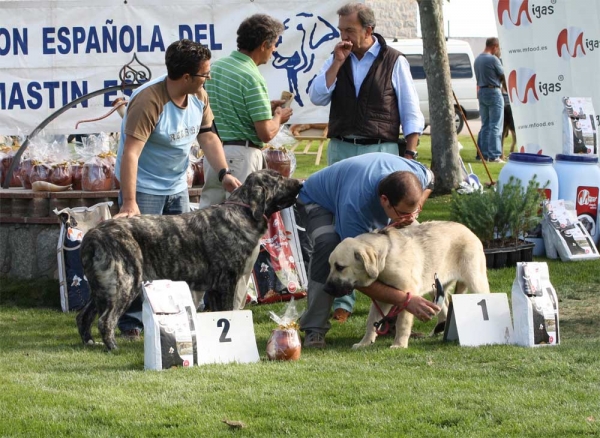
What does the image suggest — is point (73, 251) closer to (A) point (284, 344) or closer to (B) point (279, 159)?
(B) point (279, 159)

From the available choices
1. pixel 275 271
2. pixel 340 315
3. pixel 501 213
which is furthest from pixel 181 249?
pixel 501 213

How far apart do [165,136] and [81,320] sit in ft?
4.33

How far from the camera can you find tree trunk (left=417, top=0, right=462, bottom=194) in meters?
13.1

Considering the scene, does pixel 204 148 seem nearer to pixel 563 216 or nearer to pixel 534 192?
pixel 534 192

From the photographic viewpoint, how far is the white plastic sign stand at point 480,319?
240 inches

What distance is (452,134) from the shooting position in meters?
13.2

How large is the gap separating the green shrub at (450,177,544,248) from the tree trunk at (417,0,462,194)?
145 inches

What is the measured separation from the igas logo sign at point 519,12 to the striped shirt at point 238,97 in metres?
5.30

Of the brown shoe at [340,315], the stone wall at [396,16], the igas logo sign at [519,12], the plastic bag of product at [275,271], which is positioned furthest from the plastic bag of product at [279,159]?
the stone wall at [396,16]

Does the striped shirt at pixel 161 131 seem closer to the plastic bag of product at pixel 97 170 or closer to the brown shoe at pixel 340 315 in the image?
the brown shoe at pixel 340 315

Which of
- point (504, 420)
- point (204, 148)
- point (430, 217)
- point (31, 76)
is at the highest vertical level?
point (31, 76)

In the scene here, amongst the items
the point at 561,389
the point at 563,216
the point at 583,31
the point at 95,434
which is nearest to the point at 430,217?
the point at 563,216

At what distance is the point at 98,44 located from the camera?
367 inches

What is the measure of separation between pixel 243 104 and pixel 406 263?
188cm
